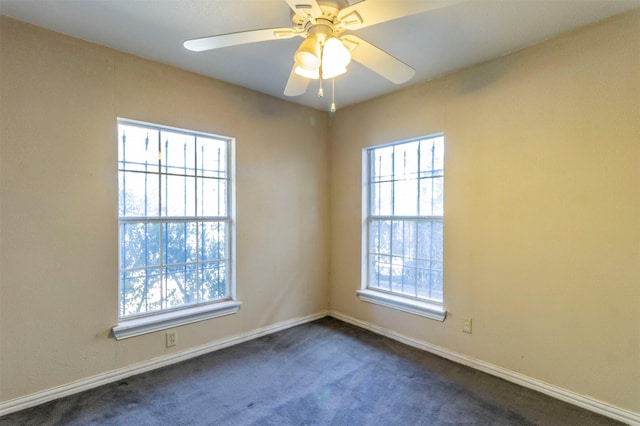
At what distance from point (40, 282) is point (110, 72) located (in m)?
1.56

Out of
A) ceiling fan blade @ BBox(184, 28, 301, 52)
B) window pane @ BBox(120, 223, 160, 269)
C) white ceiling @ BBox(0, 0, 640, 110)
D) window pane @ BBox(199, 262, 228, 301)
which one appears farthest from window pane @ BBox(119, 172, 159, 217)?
ceiling fan blade @ BBox(184, 28, 301, 52)

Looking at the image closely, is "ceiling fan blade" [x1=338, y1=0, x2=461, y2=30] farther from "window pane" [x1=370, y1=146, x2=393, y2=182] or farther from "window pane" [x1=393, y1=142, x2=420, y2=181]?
"window pane" [x1=370, y1=146, x2=393, y2=182]

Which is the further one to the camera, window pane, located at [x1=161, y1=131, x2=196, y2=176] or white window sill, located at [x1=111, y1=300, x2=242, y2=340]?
window pane, located at [x1=161, y1=131, x2=196, y2=176]

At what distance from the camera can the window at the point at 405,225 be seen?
9.82 feet

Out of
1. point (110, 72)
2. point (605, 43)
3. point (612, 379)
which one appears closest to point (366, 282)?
point (612, 379)

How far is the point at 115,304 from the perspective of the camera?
8.01ft

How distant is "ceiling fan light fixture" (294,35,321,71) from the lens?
5.05ft

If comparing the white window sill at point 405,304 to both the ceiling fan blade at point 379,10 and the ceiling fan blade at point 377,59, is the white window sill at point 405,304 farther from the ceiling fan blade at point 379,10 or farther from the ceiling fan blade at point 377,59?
the ceiling fan blade at point 379,10

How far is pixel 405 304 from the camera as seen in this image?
3.09 m

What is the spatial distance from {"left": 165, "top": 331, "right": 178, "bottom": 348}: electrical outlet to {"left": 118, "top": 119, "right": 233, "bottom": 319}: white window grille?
0.19 m

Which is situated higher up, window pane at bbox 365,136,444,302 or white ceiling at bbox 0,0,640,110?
white ceiling at bbox 0,0,640,110

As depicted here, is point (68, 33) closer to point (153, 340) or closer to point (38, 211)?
point (38, 211)

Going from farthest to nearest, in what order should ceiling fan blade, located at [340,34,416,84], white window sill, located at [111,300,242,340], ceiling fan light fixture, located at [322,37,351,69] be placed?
1. white window sill, located at [111,300,242,340]
2. ceiling fan blade, located at [340,34,416,84]
3. ceiling fan light fixture, located at [322,37,351,69]

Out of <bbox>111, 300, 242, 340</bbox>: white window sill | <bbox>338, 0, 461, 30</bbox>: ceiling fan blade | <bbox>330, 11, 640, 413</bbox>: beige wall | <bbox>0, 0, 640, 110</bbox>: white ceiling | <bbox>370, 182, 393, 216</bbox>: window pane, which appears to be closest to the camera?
<bbox>338, 0, 461, 30</bbox>: ceiling fan blade
